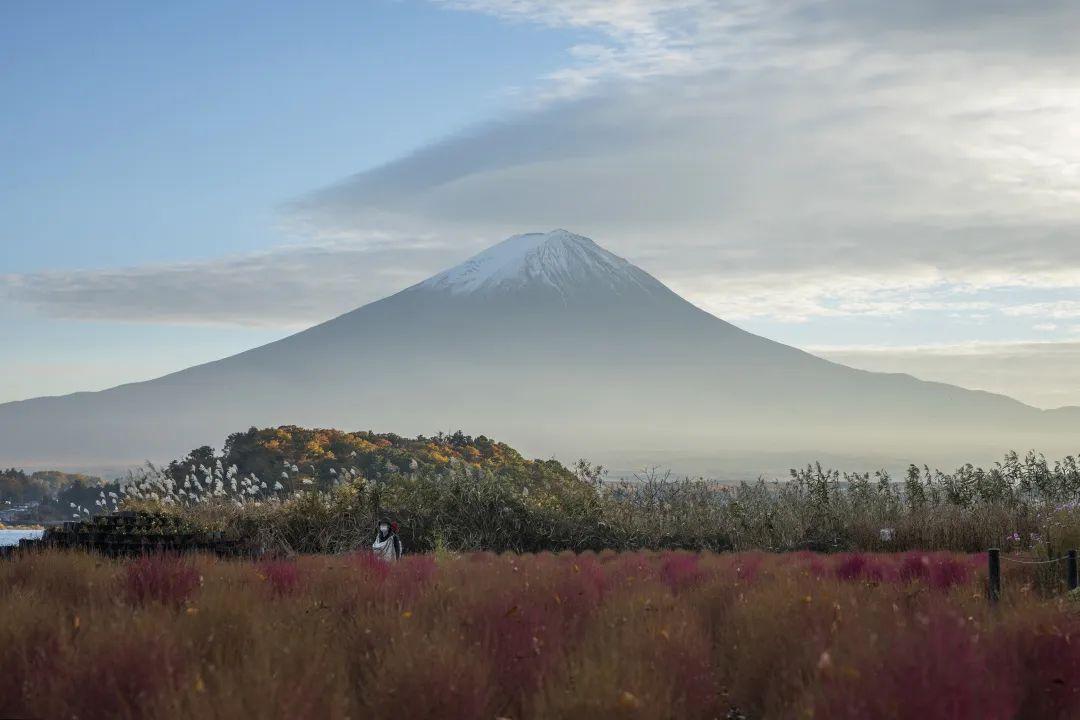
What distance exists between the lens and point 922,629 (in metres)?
5.70

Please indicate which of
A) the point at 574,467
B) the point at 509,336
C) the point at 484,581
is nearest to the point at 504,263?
the point at 509,336

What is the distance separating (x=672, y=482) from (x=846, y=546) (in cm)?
348

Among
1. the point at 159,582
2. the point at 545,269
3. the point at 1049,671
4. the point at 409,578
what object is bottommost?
the point at 1049,671

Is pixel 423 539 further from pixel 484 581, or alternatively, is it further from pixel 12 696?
pixel 12 696

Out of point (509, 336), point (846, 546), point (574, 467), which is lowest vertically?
point (846, 546)

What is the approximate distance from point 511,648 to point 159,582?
10.7 ft

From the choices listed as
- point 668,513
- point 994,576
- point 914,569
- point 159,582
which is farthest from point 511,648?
point 668,513

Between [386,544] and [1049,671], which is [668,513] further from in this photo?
[1049,671]

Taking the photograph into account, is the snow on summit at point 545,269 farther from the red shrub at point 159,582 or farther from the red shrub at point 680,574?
the red shrub at point 159,582

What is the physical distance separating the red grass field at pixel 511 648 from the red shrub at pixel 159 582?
27mm

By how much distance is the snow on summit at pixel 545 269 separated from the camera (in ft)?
542

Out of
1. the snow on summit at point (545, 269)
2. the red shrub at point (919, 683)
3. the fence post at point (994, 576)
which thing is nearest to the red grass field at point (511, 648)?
the red shrub at point (919, 683)

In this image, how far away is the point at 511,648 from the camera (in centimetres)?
609

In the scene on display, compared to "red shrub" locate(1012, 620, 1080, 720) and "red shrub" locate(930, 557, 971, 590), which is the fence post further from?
"red shrub" locate(1012, 620, 1080, 720)
